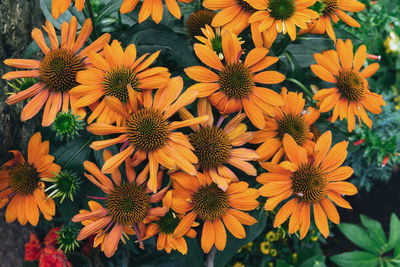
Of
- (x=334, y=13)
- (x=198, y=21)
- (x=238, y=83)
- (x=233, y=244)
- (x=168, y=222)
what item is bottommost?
(x=233, y=244)

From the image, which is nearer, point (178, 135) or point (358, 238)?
point (178, 135)

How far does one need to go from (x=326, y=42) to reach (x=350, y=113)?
32 cm

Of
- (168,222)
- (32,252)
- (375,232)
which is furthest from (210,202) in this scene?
(375,232)

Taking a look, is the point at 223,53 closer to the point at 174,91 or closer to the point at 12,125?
the point at 174,91

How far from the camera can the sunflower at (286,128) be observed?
0.99 m

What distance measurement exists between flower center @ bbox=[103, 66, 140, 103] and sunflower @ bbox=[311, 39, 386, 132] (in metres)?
0.60

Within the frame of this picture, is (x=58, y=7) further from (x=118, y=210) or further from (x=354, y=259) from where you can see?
(x=354, y=259)

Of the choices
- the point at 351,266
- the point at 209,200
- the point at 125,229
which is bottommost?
the point at 351,266

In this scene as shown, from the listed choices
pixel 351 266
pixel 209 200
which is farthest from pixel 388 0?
pixel 209 200

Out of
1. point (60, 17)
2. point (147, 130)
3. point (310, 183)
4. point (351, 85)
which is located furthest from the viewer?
point (60, 17)

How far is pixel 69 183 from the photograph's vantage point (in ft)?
3.06

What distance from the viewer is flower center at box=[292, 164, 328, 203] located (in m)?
0.96

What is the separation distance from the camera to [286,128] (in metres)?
1.01

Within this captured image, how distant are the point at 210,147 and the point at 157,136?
16 centimetres
